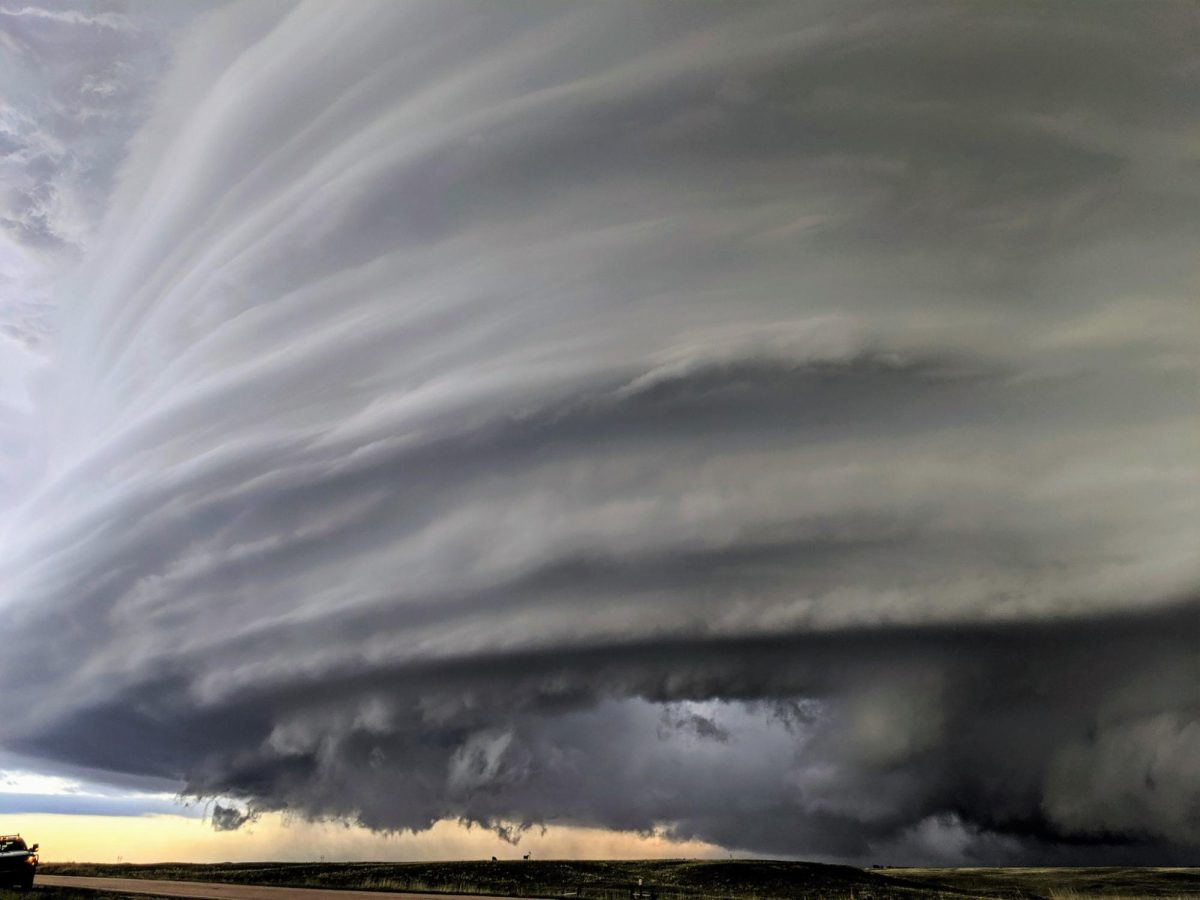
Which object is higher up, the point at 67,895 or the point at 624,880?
the point at 67,895

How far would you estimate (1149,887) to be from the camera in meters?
185

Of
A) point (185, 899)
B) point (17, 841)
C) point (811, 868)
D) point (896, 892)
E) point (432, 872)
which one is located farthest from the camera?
point (811, 868)

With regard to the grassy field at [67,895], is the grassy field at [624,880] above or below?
below

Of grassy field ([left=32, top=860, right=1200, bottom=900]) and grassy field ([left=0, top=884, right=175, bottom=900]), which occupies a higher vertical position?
grassy field ([left=0, top=884, right=175, bottom=900])

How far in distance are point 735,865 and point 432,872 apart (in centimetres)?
5841

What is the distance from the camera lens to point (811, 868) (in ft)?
538

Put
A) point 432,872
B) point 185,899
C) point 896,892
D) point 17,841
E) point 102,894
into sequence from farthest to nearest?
point 432,872 → point 896,892 → point 17,841 → point 102,894 → point 185,899

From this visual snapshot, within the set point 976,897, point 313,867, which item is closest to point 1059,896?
point 976,897

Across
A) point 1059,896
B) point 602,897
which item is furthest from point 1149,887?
point 602,897

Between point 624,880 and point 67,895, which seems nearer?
point 67,895

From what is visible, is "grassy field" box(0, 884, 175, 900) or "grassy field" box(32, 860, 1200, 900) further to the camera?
"grassy field" box(32, 860, 1200, 900)

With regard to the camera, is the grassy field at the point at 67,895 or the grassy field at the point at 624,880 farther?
the grassy field at the point at 624,880

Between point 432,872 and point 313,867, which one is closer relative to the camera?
point 432,872

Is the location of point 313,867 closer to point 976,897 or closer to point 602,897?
point 602,897
